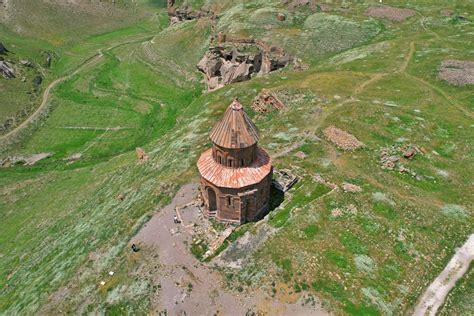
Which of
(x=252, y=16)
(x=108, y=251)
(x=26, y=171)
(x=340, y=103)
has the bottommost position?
(x=26, y=171)

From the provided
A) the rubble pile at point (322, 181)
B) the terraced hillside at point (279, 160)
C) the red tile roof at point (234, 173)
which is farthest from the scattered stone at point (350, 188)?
the red tile roof at point (234, 173)

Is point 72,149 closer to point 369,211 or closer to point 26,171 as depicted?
point 26,171

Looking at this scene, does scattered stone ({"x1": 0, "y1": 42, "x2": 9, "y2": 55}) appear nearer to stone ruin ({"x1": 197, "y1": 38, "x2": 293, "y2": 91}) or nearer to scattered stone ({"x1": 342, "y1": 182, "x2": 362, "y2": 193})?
stone ruin ({"x1": 197, "y1": 38, "x2": 293, "y2": 91})

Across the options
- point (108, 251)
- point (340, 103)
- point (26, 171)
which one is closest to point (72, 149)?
point (26, 171)

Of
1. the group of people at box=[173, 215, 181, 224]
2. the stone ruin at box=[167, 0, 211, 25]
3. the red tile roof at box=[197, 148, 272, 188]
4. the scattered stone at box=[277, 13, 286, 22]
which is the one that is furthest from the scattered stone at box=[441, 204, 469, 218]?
the stone ruin at box=[167, 0, 211, 25]

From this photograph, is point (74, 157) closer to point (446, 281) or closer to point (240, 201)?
point (240, 201)
